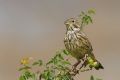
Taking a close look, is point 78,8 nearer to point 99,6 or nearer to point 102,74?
point 99,6

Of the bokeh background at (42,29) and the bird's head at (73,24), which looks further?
the bokeh background at (42,29)

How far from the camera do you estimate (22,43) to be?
2.39m

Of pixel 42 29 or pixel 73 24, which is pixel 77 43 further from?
pixel 42 29

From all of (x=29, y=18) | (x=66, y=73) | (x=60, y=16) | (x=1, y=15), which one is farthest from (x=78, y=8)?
(x=66, y=73)

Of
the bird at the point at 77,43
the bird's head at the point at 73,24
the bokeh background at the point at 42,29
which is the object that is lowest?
the bird at the point at 77,43

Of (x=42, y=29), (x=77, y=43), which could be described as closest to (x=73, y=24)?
(x=77, y=43)

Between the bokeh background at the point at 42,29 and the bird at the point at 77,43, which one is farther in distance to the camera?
the bokeh background at the point at 42,29

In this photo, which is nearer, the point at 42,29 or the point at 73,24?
the point at 73,24

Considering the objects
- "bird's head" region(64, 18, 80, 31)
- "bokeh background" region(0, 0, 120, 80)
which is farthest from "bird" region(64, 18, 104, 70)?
"bokeh background" region(0, 0, 120, 80)

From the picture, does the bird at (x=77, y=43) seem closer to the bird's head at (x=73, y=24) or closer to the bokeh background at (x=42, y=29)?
the bird's head at (x=73, y=24)

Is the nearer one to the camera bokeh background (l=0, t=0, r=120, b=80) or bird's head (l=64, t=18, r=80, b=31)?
bird's head (l=64, t=18, r=80, b=31)

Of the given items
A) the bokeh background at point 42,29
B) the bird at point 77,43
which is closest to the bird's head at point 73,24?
the bird at point 77,43

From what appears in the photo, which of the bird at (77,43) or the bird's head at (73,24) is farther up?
the bird's head at (73,24)

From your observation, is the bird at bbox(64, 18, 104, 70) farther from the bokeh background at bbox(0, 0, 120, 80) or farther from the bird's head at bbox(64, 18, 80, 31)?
Result: the bokeh background at bbox(0, 0, 120, 80)
